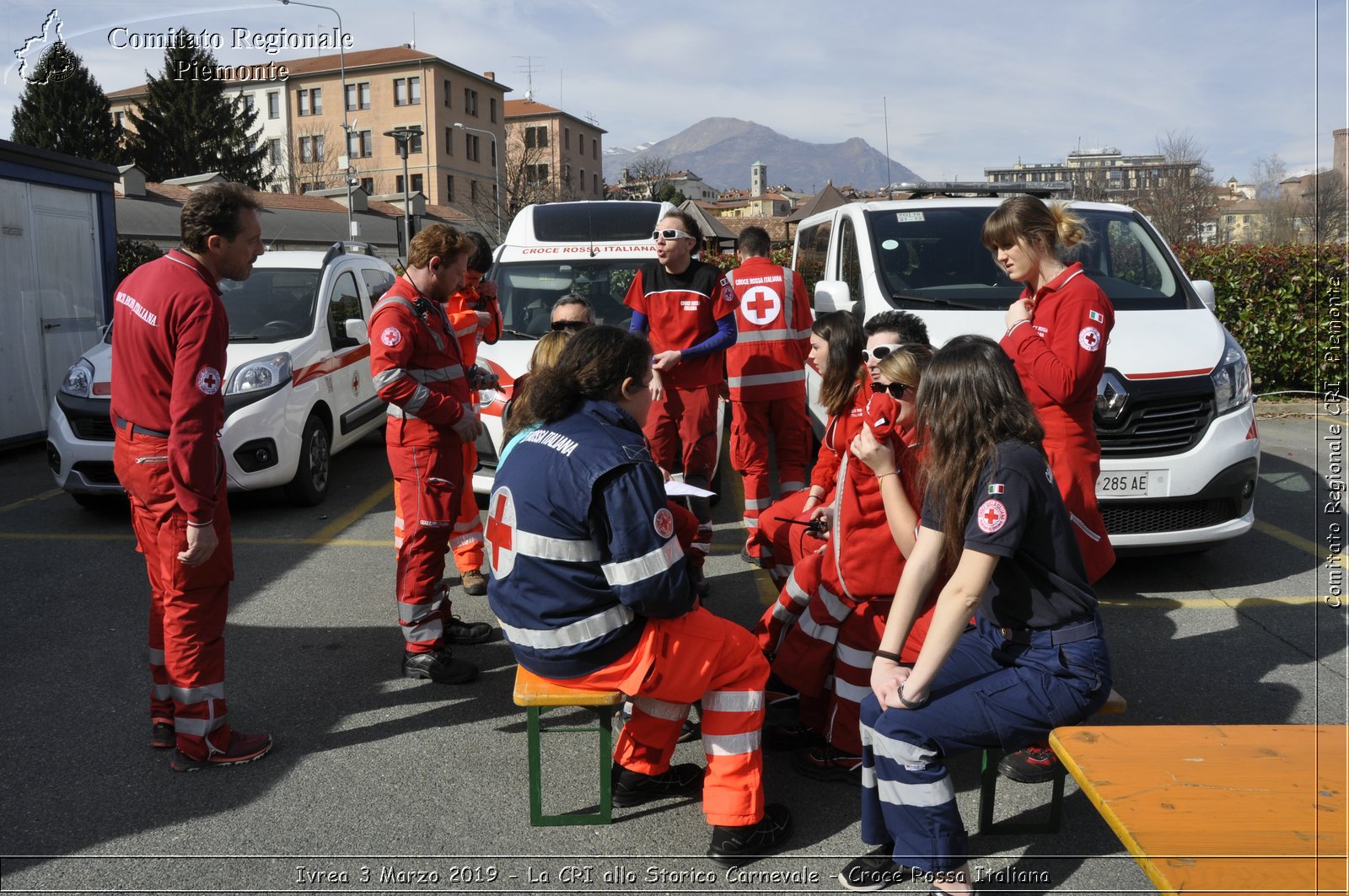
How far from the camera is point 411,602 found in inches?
181

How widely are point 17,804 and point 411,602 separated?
162 cm

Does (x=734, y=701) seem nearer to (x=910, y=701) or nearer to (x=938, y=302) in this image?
(x=910, y=701)

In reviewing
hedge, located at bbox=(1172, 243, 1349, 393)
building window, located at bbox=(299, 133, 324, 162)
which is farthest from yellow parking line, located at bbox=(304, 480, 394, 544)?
building window, located at bbox=(299, 133, 324, 162)

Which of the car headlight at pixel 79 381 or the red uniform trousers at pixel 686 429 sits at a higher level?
the car headlight at pixel 79 381

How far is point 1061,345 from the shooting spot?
3.90 metres

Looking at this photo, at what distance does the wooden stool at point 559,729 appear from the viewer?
10.4 feet

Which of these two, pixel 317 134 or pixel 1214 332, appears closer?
pixel 1214 332

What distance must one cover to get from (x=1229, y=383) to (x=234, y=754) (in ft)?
17.4

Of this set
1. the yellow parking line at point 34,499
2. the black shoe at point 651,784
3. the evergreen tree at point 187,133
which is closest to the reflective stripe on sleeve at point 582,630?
the black shoe at point 651,784

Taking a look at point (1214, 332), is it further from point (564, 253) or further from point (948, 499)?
point (564, 253)

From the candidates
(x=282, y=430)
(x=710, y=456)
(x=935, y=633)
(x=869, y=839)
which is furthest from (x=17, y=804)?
(x=282, y=430)

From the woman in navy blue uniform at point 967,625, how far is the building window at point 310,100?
7961 centimetres

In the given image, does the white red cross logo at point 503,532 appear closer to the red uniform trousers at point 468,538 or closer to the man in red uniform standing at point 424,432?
the man in red uniform standing at point 424,432

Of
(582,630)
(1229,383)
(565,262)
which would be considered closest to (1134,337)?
(1229,383)
